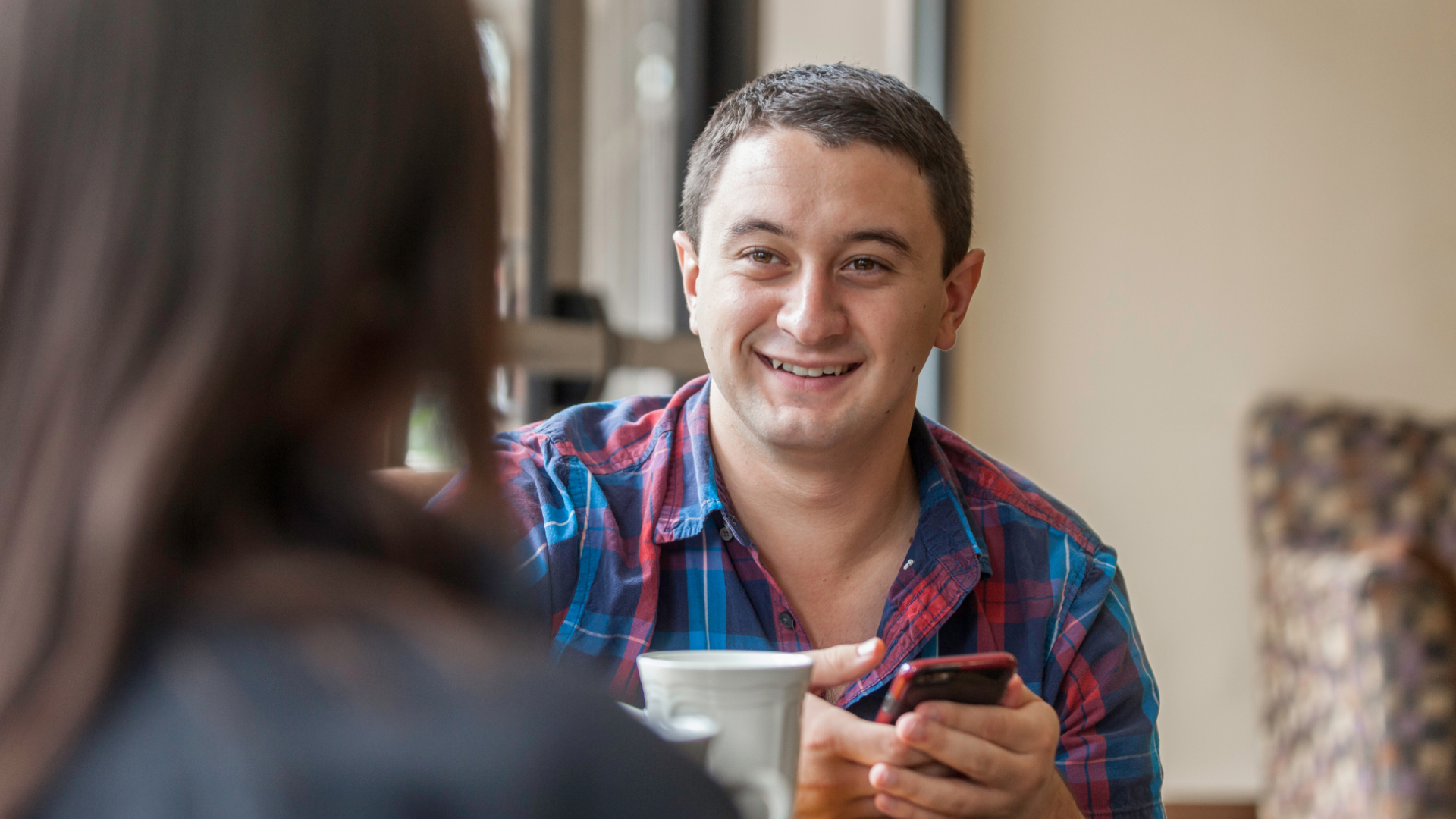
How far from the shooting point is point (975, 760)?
0.78 m

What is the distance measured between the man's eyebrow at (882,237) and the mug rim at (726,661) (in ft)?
1.94

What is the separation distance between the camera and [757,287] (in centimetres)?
121

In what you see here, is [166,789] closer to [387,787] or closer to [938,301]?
[387,787]

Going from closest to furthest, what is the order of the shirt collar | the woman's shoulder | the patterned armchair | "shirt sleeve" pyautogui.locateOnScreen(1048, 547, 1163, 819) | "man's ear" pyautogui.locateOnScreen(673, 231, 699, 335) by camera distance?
the woman's shoulder, "shirt sleeve" pyautogui.locateOnScreen(1048, 547, 1163, 819), the shirt collar, "man's ear" pyautogui.locateOnScreen(673, 231, 699, 335), the patterned armchair

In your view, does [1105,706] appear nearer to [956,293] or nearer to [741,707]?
[956,293]

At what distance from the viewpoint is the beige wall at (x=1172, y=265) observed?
289 centimetres

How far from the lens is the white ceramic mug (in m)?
0.61

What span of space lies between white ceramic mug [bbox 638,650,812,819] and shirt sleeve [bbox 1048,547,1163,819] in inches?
19.9

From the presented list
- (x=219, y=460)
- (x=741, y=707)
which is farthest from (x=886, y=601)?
(x=219, y=460)

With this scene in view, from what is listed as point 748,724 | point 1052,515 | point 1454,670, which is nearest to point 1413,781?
point 1454,670

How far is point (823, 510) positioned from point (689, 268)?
0.31m

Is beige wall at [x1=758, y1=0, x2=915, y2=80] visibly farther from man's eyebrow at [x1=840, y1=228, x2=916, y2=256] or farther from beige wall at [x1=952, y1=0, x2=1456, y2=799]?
man's eyebrow at [x1=840, y1=228, x2=916, y2=256]

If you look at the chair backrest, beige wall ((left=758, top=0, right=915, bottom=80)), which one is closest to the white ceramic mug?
beige wall ((left=758, top=0, right=915, bottom=80))

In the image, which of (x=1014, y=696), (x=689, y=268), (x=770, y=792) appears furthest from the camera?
(x=689, y=268)
